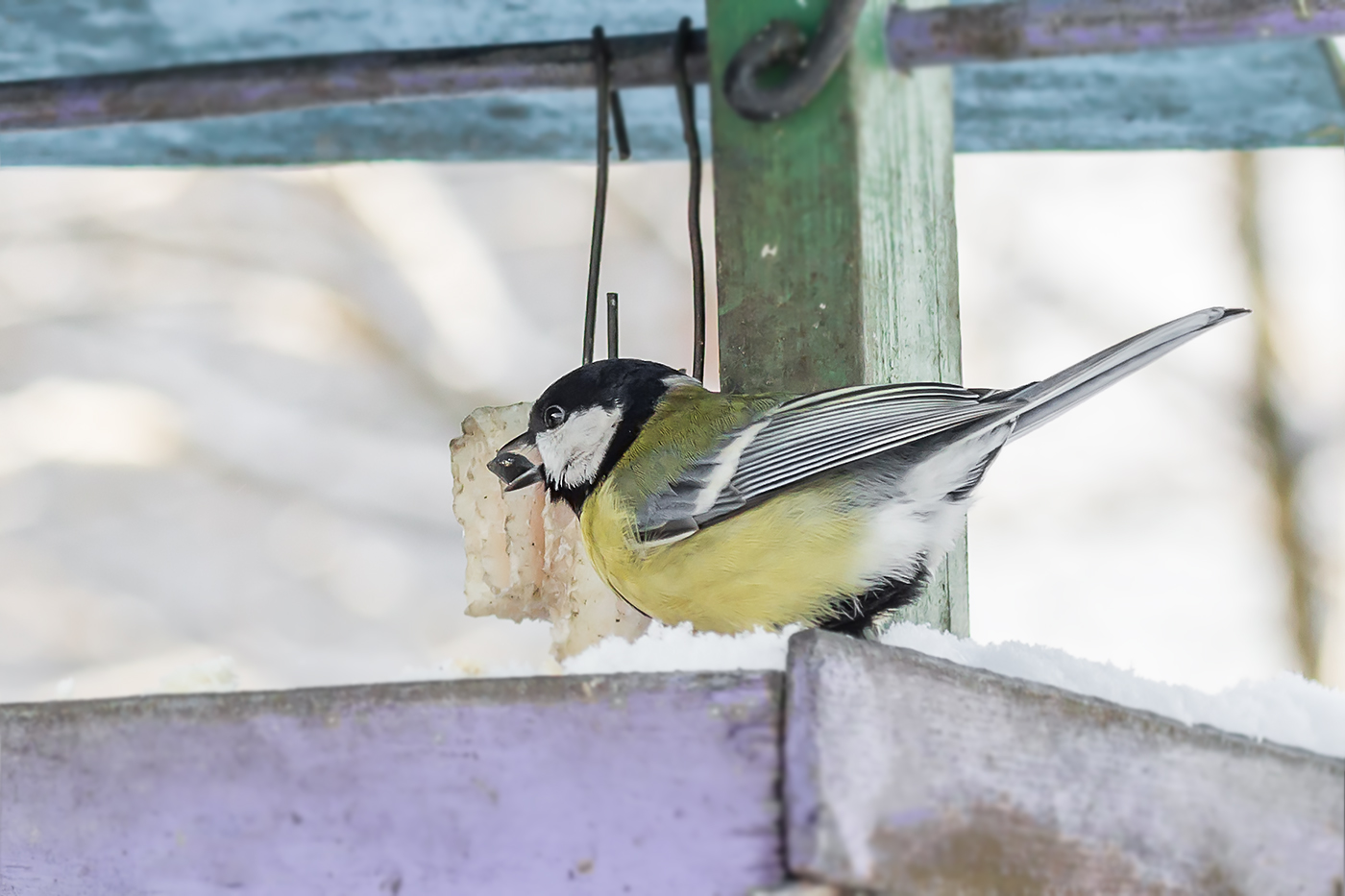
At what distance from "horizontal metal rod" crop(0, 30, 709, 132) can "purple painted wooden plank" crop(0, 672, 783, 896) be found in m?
0.97

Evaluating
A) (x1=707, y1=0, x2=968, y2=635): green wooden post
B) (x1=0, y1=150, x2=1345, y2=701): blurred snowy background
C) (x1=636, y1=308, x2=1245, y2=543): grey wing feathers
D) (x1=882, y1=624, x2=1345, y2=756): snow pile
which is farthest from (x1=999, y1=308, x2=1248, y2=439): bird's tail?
(x1=0, y1=150, x2=1345, y2=701): blurred snowy background

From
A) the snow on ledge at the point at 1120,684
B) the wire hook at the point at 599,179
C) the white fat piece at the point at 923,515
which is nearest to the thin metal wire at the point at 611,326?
the wire hook at the point at 599,179

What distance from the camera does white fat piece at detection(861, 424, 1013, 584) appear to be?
1377mm

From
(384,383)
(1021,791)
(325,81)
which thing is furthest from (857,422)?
(384,383)

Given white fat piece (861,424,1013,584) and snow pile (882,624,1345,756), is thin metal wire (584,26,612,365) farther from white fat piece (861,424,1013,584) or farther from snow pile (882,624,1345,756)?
snow pile (882,624,1345,756)

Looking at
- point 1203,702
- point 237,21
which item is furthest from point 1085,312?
point 1203,702

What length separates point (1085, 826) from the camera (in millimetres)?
886

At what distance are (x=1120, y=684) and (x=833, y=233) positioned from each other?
0.59 m

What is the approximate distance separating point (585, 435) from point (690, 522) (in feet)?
0.86

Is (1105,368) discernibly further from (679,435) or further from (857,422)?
(679,435)

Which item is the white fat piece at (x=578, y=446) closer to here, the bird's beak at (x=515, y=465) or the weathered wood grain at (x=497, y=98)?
the bird's beak at (x=515, y=465)

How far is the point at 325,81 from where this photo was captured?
70.3 inches

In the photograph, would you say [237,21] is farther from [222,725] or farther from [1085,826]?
[1085,826]

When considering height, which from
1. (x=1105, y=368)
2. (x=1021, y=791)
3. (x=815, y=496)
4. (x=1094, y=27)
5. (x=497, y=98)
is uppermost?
(x=497, y=98)
